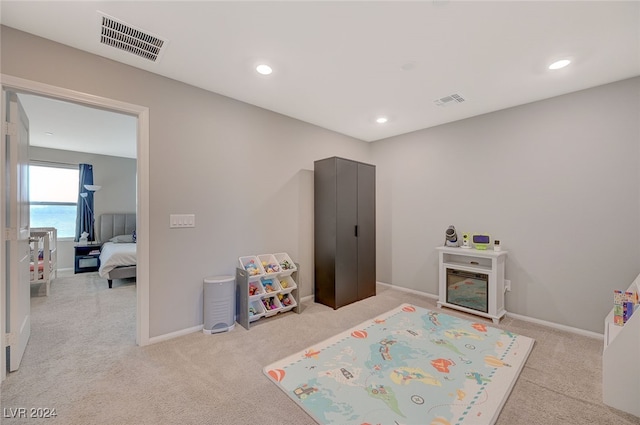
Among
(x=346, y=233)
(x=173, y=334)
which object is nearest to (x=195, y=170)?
(x=173, y=334)

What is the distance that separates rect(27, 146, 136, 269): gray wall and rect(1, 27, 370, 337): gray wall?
4.94m

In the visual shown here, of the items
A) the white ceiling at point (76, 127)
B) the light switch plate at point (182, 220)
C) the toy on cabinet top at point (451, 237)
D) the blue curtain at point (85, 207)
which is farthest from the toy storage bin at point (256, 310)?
the blue curtain at point (85, 207)

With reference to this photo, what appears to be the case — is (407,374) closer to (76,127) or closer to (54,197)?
(76,127)

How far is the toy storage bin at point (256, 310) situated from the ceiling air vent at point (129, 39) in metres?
2.61

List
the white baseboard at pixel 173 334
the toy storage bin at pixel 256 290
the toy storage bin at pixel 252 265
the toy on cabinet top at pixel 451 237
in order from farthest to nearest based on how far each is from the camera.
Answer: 1. the toy on cabinet top at pixel 451 237
2. the toy storage bin at pixel 252 265
3. the toy storage bin at pixel 256 290
4. the white baseboard at pixel 173 334

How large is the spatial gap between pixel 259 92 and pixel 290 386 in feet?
9.23

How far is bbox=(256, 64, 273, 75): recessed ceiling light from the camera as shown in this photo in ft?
7.75

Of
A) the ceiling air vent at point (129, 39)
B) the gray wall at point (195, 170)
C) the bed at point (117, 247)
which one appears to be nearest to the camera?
the ceiling air vent at point (129, 39)

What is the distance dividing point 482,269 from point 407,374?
1.80 meters

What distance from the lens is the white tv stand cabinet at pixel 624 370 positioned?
1640 mm

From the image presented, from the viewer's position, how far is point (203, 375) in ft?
6.52

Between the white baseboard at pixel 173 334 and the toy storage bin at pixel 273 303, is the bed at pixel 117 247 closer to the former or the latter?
the white baseboard at pixel 173 334

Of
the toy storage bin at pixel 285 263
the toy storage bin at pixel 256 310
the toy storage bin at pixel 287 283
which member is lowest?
the toy storage bin at pixel 256 310

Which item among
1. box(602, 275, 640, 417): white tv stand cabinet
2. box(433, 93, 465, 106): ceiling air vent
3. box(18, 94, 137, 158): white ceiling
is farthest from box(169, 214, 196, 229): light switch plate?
box(602, 275, 640, 417): white tv stand cabinet
